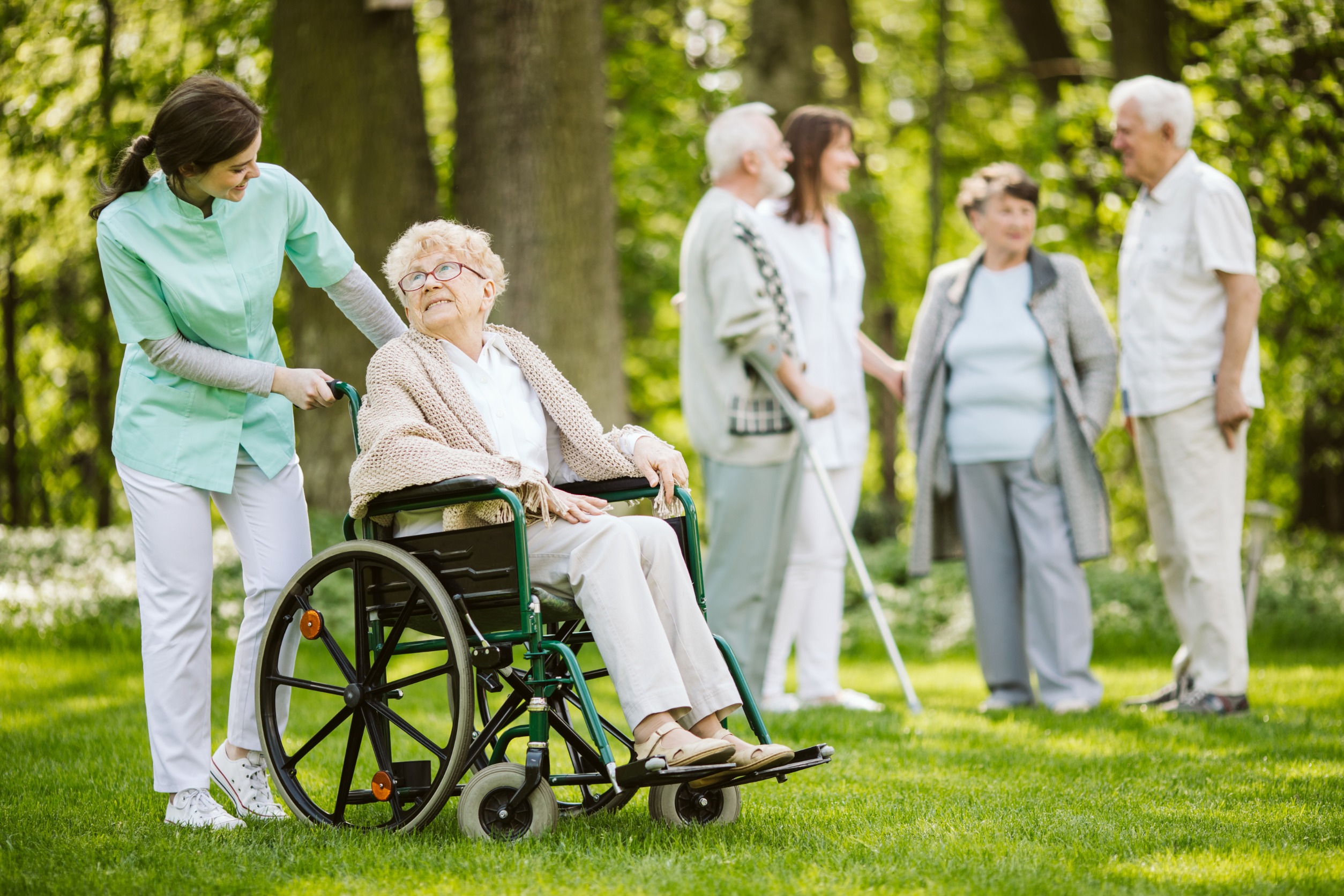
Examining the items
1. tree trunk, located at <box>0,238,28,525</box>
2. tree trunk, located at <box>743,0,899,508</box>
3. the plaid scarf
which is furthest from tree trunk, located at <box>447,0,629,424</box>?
tree trunk, located at <box>0,238,28,525</box>

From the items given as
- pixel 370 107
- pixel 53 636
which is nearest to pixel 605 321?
pixel 370 107

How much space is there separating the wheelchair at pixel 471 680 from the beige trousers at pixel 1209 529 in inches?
91.5

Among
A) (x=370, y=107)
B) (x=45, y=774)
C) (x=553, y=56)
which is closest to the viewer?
(x=45, y=774)

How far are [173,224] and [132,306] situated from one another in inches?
8.2

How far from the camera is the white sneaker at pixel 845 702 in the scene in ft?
16.5

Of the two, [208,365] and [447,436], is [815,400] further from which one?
[208,365]

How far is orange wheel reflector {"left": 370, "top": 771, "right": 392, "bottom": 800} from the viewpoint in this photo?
2947mm

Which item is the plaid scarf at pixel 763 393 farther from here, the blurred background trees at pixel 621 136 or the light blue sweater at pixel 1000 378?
the blurred background trees at pixel 621 136

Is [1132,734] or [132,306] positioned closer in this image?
[132,306]

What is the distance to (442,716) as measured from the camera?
4883 millimetres

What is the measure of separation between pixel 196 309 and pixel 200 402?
220 millimetres

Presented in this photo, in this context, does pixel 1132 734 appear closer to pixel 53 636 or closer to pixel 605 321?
pixel 605 321

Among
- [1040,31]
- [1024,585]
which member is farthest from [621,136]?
[1024,585]

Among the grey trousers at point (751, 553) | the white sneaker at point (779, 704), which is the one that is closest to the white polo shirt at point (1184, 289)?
the grey trousers at point (751, 553)
